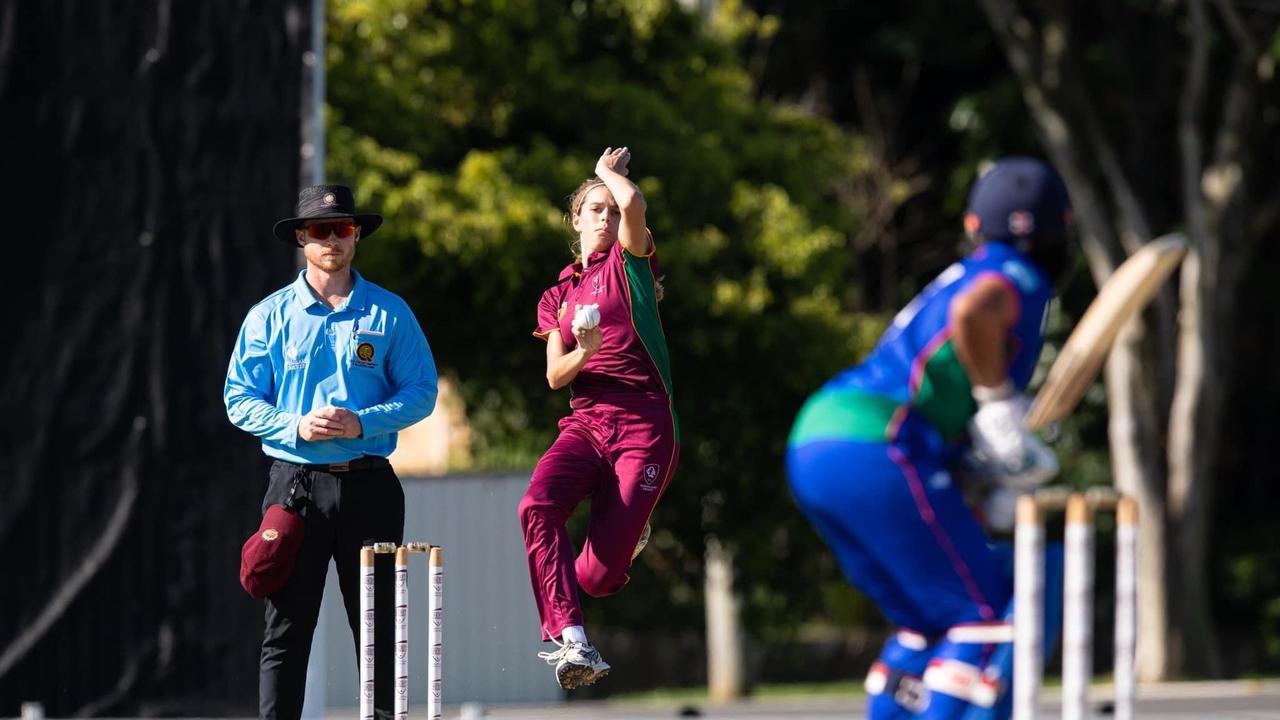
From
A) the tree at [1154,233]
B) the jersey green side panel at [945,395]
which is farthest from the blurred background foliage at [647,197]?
the jersey green side panel at [945,395]

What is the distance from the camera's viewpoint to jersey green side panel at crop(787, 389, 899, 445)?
237 inches

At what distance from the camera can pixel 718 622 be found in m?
24.4

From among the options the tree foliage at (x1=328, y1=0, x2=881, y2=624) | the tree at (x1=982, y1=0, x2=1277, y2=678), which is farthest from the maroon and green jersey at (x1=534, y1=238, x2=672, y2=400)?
the tree at (x1=982, y1=0, x2=1277, y2=678)

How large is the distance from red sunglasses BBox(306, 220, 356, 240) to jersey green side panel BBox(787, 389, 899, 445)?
2383mm

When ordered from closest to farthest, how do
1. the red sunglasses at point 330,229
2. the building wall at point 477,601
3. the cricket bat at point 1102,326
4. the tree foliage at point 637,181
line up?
the cricket bat at point 1102,326 < the red sunglasses at point 330,229 < the building wall at point 477,601 < the tree foliage at point 637,181

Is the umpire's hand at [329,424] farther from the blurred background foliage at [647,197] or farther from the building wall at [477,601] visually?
the blurred background foliage at [647,197]

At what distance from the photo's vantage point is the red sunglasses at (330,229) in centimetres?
789

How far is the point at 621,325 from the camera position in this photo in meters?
8.00

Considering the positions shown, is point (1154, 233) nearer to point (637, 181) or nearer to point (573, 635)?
point (637, 181)

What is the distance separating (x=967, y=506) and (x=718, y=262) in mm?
13900

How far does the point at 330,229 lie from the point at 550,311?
0.89 meters

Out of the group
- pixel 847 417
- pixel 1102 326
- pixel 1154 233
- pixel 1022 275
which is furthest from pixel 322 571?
pixel 1154 233

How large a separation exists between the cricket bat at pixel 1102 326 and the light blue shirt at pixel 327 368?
8.51 feet

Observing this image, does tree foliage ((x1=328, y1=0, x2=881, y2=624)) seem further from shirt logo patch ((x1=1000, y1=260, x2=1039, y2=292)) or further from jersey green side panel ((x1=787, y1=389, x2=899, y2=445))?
shirt logo patch ((x1=1000, y1=260, x2=1039, y2=292))
